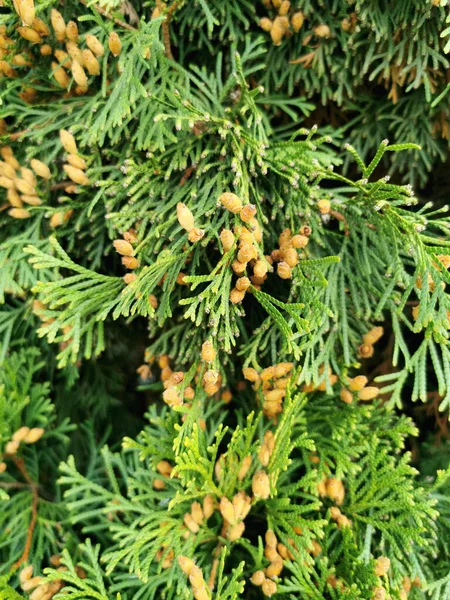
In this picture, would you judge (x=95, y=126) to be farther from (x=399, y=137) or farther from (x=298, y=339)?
(x=399, y=137)

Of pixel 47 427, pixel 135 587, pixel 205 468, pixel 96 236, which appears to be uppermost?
pixel 96 236

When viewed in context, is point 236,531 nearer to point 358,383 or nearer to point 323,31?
point 358,383

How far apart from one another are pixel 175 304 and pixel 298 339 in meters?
0.30

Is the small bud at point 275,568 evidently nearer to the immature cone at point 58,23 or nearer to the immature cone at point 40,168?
the immature cone at point 40,168

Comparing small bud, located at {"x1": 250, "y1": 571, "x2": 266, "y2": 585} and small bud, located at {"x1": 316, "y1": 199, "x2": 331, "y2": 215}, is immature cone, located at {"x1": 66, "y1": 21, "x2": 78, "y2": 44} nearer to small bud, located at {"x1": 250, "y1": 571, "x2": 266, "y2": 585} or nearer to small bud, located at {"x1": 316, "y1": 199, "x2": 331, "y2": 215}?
small bud, located at {"x1": 316, "y1": 199, "x2": 331, "y2": 215}

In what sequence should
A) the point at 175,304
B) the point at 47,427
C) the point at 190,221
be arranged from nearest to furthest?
the point at 190,221, the point at 175,304, the point at 47,427

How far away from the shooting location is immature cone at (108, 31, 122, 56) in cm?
112

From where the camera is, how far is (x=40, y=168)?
125cm

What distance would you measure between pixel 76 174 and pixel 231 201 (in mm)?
426

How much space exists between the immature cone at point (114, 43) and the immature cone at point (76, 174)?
A: 27cm

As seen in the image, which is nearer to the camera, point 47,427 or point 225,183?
point 225,183

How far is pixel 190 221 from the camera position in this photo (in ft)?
3.30

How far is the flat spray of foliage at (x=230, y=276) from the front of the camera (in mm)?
1082

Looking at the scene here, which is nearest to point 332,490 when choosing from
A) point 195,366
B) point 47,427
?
point 195,366
